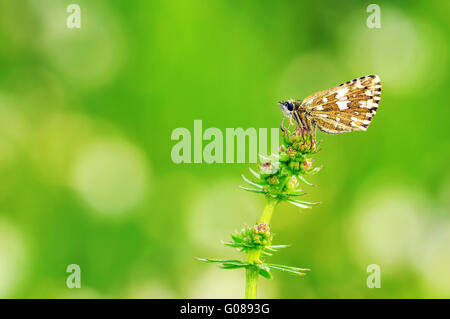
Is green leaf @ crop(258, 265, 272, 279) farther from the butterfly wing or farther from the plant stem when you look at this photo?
the butterfly wing


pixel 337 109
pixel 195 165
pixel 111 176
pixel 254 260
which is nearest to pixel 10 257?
pixel 111 176

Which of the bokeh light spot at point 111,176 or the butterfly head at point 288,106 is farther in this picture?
the bokeh light spot at point 111,176

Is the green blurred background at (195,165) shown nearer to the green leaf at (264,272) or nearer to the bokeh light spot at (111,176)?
the bokeh light spot at (111,176)

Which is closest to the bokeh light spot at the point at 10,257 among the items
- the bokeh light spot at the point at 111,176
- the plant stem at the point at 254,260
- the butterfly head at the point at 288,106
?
the bokeh light spot at the point at 111,176

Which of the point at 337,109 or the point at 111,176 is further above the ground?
the point at 337,109

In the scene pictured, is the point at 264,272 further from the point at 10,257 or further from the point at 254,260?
the point at 10,257

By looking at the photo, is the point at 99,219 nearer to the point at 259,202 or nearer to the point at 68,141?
the point at 68,141
